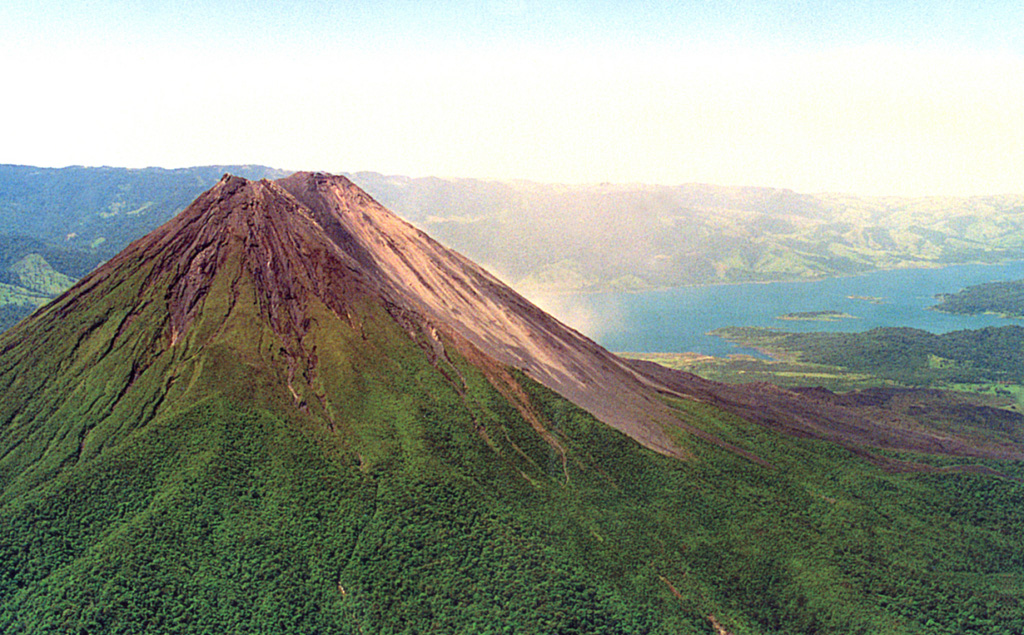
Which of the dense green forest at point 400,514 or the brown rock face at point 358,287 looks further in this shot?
the brown rock face at point 358,287

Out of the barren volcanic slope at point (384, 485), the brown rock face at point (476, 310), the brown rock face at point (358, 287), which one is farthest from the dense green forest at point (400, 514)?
the brown rock face at point (476, 310)

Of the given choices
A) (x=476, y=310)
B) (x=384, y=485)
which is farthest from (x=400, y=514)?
(x=476, y=310)

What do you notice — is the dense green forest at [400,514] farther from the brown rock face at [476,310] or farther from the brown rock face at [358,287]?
the brown rock face at [476,310]

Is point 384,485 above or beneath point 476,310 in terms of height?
beneath

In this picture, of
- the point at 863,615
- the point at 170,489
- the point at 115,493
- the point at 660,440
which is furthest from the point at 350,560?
the point at 863,615

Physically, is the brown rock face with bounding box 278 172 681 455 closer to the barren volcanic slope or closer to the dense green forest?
the barren volcanic slope

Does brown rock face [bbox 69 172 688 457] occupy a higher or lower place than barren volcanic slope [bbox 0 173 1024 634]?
higher

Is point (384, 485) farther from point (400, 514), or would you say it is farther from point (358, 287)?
point (358, 287)

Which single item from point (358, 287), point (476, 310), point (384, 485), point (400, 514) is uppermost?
point (358, 287)

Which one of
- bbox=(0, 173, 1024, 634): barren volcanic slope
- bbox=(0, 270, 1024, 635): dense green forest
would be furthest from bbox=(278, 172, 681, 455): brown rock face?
bbox=(0, 270, 1024, 635): dense green forest

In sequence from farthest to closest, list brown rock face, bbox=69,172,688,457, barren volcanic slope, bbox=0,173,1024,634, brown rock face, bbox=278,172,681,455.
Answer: brown rock face, bbox=278,172,681,455 → brown rock face, bbox=69,172,688,457 → barren volcanic slope, bbox=0,173,1024,634
